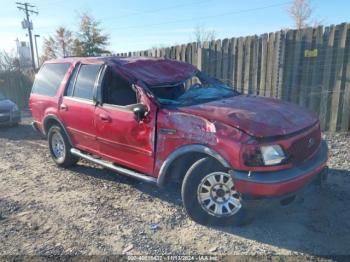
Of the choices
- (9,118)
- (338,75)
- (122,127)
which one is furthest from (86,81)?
(9,118)

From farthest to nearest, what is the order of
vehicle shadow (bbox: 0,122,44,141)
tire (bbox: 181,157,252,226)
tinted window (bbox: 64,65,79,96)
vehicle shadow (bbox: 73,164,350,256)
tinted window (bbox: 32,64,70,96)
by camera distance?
1. vehicle shadow (bbox: 0,122,44,141)
2. tinted window (bbox: 32,64,70,96)
3. tinted window (bbox: 64,65,79,96)
4. tire (bbox: 181,157,252,226)
5. vehicle shadow (bbox: 73,164,350,256)

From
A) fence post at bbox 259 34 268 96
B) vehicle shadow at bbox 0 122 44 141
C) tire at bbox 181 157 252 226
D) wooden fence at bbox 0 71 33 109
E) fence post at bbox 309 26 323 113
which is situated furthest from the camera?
wooden fence at bbox 0 71 33 109

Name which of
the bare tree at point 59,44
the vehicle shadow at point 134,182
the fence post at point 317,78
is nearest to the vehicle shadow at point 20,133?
the vehicle shadow at point 134,182

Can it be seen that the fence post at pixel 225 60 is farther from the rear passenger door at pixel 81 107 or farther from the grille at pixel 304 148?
the grille at pixel 304 148

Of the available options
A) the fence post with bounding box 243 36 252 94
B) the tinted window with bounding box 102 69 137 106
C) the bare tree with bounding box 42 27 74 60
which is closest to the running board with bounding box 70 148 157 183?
the tinted window with bounding box 102 69 137 106

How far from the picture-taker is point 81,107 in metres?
4.86

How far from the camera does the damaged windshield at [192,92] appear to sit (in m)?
4.08

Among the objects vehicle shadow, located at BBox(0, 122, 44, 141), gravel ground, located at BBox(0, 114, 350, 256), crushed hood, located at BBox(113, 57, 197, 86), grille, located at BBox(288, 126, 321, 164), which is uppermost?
crushed hood, located at BBox(113, 57, 197, 86)

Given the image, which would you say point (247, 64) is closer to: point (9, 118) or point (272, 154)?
point (272, 154)

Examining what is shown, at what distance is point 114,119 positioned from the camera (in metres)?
4.26

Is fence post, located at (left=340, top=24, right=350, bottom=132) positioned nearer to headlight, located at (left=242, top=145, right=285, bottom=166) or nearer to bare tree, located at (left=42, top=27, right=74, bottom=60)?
headlight, located at (left=242, top=145, right=285, bottom=166)

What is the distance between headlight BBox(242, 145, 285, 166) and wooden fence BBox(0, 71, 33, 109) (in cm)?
1584

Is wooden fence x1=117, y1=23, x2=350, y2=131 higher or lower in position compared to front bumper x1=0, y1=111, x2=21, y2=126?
higher

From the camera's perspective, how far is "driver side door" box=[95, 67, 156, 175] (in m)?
3.93
